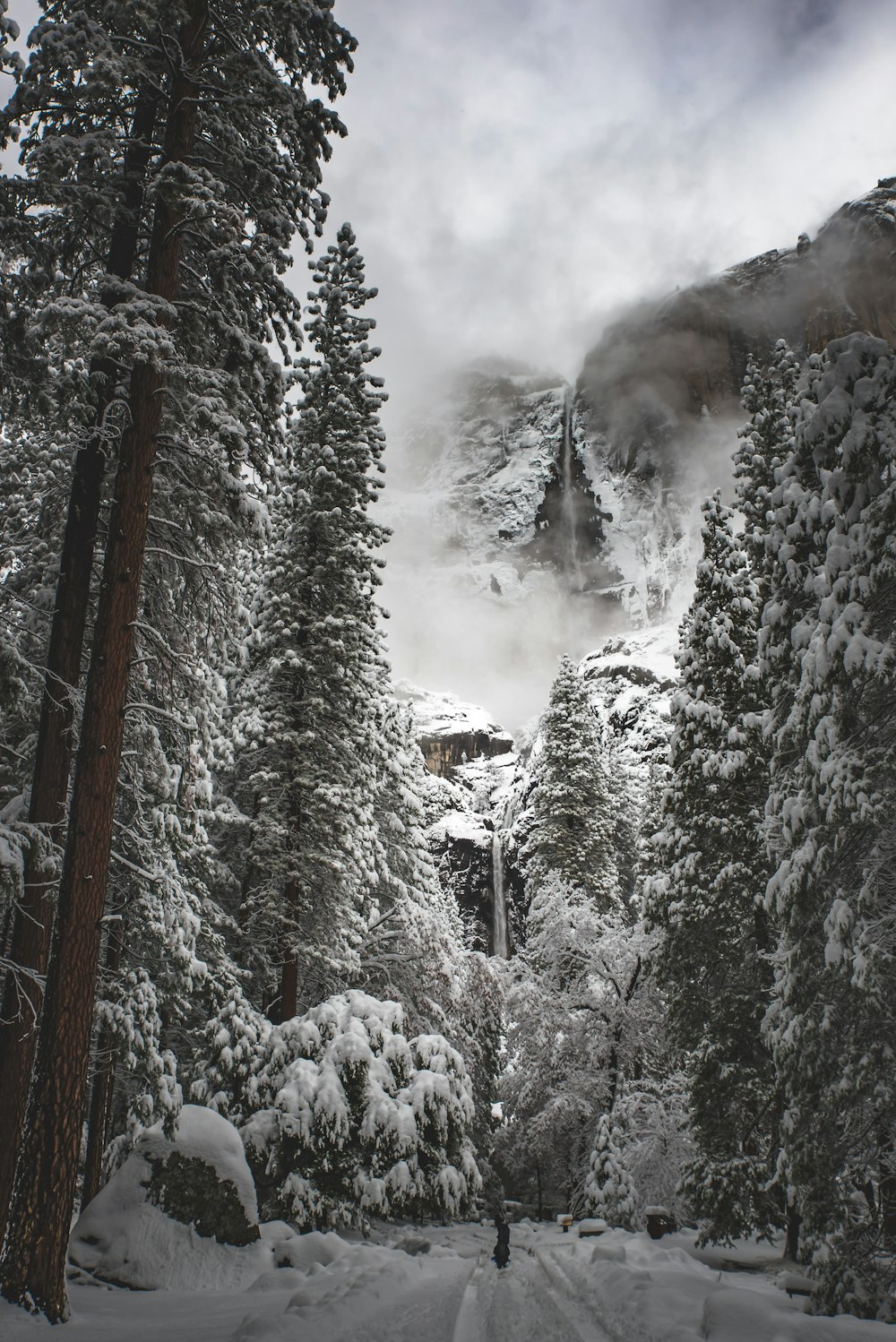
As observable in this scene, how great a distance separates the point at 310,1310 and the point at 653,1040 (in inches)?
692

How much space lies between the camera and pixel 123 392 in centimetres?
748

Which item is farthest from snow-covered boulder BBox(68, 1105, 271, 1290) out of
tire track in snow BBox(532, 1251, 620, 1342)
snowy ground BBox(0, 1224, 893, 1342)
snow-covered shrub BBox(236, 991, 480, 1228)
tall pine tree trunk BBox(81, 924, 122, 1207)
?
tire track in snow BBox(532, 1251, 620, 1342)

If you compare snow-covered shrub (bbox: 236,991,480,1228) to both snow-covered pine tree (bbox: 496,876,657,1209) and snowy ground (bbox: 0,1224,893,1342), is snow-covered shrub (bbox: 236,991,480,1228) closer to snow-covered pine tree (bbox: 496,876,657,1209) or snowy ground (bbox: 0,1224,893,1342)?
snowy ground (bbox: 0,1224,893,1342)

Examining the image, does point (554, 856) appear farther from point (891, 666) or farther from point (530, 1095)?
point (891, 666)

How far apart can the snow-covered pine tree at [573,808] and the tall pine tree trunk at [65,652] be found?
2606cm

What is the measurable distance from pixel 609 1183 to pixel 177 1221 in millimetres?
12857

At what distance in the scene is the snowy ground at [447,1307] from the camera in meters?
5.20

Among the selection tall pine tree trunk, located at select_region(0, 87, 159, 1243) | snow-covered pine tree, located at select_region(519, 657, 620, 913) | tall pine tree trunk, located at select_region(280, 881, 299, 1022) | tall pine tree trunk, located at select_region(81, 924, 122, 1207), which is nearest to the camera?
tall pine tree trunk, located at select_region(0, 87, 159, 1243)

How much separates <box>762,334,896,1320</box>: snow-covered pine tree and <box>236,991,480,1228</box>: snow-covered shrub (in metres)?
4.48

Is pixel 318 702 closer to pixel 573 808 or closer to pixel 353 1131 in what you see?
pixel 353 1131

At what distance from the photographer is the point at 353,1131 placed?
9812 mm

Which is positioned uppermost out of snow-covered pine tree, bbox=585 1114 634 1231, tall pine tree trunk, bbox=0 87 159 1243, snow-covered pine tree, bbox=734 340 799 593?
snow-covered pine tree, bbox=734 340 799 593

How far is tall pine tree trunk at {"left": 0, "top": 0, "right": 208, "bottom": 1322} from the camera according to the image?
5.48m

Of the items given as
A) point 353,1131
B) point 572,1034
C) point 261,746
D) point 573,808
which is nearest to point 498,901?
point 573,808
